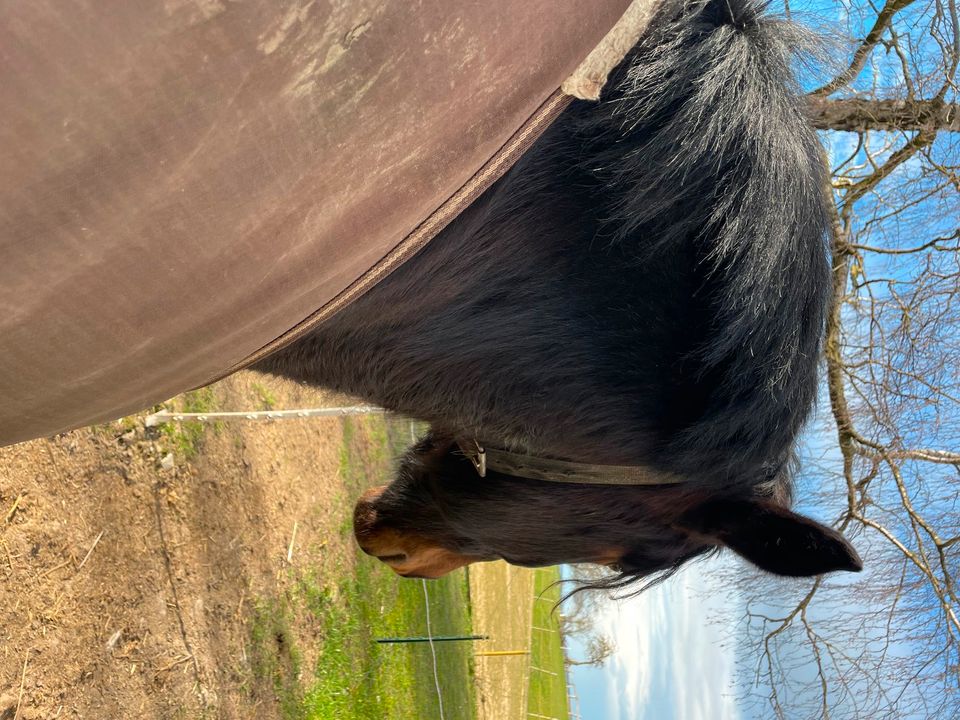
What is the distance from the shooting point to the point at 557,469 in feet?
5.48

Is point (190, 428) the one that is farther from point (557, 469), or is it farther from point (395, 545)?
point (557, 469)

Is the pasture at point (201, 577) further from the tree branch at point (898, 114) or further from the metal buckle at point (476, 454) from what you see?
the tree branch at point (898, 114)

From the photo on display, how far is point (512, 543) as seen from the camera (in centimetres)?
202

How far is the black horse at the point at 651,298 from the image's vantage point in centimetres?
118

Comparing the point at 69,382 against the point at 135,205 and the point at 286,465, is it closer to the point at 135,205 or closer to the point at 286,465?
the point at 135,205

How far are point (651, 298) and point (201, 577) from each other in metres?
3.59

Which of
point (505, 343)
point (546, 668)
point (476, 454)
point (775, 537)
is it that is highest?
point (505, 343)

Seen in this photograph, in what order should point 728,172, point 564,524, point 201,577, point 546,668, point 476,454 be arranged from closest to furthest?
1. point 728,172
2. point 476,454
3. point 564,524
4. point 201,577
5. point 546,668

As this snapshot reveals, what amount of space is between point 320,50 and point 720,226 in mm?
753

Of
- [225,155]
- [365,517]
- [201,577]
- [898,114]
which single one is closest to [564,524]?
[365,517]

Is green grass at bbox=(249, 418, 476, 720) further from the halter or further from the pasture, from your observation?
the halter

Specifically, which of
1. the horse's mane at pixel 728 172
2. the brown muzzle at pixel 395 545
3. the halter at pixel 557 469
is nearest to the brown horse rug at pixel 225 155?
the horse's mane at pixel 728 172

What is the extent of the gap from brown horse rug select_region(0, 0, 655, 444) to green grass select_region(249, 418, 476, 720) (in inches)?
72.1

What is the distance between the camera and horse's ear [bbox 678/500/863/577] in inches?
62.1
